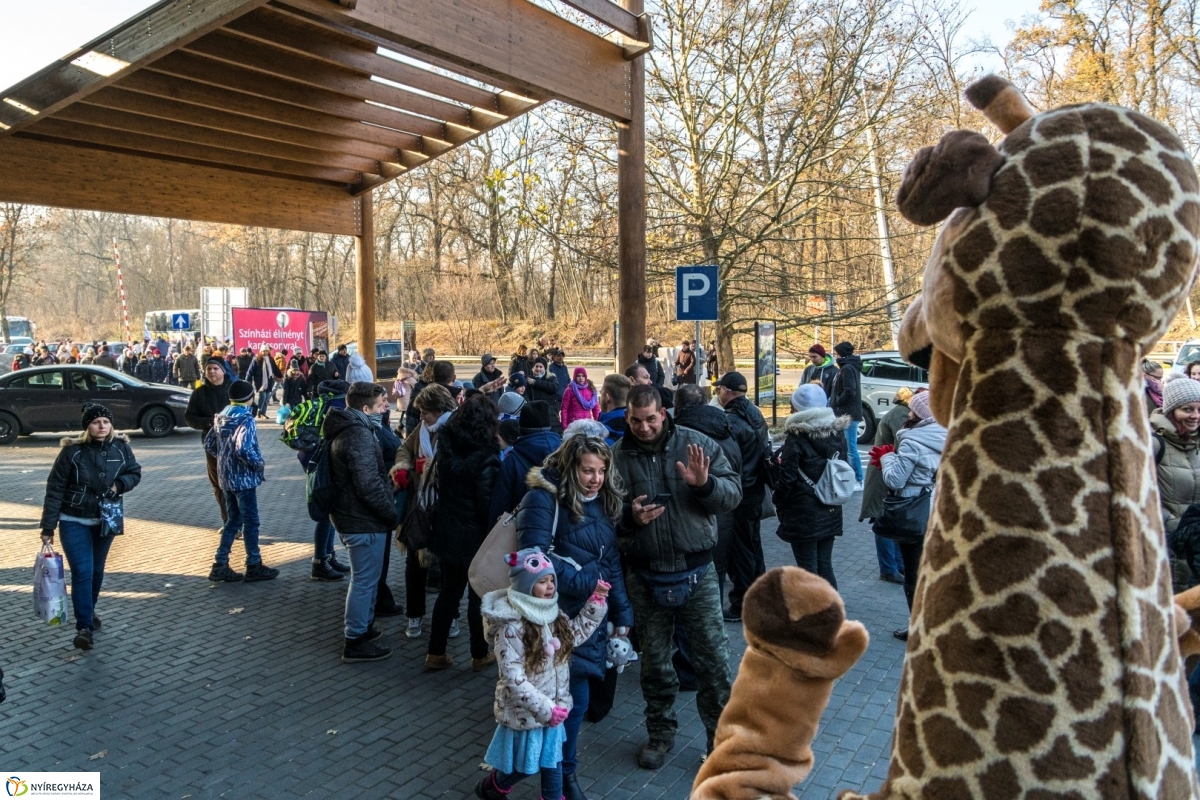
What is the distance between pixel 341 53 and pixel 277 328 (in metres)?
20.8

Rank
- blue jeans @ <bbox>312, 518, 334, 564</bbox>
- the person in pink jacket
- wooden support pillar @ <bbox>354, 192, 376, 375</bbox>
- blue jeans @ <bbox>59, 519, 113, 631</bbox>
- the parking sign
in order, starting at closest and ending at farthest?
blue jeans @ <bbox>59, 519, 113, 631</bbox> → blue jeans @ <bbox>312, 518, 334, 564</bbox> → the parking sign → the person in pink jacket → wooden support pillar @ <bbox>354, 192, 376, 375</bbox>

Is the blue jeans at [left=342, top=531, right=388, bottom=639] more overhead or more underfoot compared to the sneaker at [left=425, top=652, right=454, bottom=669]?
more overhead

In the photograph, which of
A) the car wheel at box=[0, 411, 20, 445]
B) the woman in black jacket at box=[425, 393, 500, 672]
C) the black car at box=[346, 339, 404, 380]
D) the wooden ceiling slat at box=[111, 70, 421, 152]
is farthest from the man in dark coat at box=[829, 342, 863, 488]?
the black car at box=[346, 339, 404, 380]

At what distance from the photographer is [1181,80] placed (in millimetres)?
30875

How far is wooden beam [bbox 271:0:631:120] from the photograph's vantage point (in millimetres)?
7184

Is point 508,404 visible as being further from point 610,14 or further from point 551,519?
point 610,14

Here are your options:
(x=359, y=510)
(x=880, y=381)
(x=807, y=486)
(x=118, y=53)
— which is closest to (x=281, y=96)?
(x=118, y=53)

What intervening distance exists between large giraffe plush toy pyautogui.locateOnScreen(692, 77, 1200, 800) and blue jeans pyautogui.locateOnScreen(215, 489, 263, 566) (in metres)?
7.58

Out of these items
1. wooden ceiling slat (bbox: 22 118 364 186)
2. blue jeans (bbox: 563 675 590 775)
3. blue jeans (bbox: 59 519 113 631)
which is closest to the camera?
blue jeans (bbox: 563 675 590 775)

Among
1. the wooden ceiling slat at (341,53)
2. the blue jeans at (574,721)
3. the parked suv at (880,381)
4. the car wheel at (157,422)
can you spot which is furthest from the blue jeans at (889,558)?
the car wheel at (157,422)

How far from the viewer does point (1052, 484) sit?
49.9 inches

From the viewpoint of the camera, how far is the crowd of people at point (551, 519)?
13.7ft

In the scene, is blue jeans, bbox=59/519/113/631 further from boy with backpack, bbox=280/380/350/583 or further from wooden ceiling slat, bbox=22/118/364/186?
wooden ceiling slat, bbox=22/118/364/186

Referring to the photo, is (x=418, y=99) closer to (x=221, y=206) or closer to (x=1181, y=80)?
(x=221, y=206)
